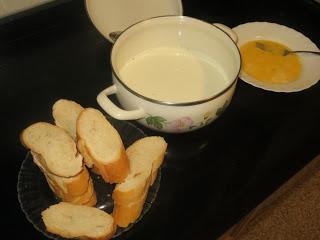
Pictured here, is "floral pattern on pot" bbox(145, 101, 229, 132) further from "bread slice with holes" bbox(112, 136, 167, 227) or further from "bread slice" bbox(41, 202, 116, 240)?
"bread slice" bbox(41, 202, 116, 240)

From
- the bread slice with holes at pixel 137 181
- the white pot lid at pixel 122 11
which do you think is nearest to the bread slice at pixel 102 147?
the bread slice with holes at pixel 137 181

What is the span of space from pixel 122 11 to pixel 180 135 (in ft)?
1.02

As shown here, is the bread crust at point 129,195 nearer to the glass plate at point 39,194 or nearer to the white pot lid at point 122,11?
the glass plate at point 39,194

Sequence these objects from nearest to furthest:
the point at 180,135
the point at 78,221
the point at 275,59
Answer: the point at 78,221 < the point at 180,135 < the point at 275,59

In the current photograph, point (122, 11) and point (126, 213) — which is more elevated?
point (122, 11)

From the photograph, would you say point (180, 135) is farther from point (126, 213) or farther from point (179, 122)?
point (126, 213)

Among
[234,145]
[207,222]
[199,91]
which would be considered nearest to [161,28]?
[199,91]

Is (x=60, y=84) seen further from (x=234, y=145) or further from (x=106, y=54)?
(x=234, y=145)

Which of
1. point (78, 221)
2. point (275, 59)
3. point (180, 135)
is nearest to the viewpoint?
point (78, 221)

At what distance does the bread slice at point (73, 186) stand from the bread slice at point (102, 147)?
3cm

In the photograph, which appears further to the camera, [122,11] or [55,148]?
[122,11]

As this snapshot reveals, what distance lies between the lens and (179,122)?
1.90ft

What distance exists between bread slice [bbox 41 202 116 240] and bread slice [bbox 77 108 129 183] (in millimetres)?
53

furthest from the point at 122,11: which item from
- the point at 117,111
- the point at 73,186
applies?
the point at 73,186
